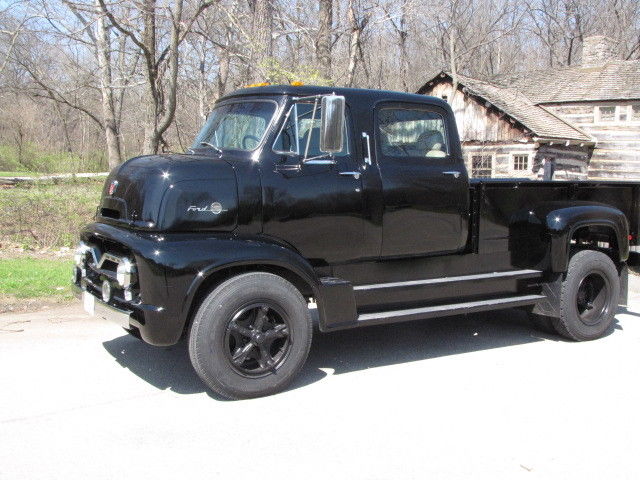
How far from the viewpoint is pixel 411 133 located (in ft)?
19.1

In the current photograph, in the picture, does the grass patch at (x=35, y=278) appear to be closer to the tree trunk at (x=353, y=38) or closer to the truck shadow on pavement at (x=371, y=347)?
the truck shadow on pavement at (x=371, y=347)

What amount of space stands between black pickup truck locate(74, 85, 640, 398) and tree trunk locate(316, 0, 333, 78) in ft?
36.5

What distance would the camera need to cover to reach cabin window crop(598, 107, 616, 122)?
27.7 m

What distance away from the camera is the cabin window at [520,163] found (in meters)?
26.2

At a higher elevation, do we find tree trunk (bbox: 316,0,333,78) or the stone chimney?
the stone chimney

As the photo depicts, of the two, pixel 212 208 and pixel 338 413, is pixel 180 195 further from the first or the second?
pixel 338 413

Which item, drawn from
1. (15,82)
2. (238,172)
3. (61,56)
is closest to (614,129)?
(61,56)

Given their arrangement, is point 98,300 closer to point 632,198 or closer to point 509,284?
point 509,284

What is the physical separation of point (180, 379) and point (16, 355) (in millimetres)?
1611

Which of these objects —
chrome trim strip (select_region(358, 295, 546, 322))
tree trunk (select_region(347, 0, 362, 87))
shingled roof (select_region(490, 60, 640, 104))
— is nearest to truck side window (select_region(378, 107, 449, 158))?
chrome trim strip (select_region(358, 295, 546, 322))

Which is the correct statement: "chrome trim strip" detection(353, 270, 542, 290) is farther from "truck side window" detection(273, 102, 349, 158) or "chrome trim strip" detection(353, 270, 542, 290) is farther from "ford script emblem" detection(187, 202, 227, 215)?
"ford script emblem" detection(187, 202, 227, 215)

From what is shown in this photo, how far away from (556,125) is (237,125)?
25069 mm

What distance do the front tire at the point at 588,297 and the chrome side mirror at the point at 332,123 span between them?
293cm

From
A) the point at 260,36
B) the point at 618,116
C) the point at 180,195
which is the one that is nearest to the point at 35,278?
the point at 180,195
